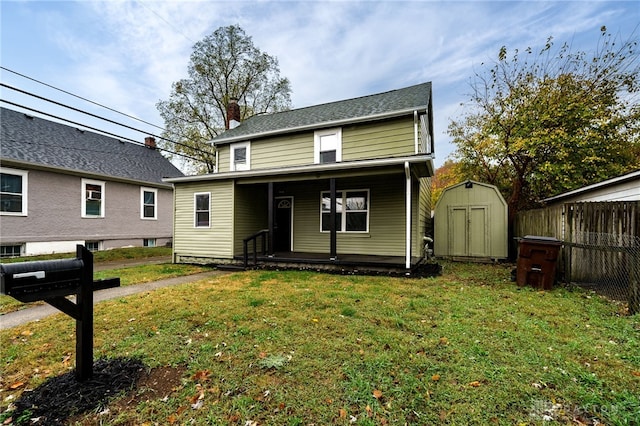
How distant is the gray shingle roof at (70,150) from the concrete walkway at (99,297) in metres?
8.42

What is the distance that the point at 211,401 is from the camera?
220 centimetres

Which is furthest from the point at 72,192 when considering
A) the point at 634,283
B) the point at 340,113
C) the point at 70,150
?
the point at 634,283

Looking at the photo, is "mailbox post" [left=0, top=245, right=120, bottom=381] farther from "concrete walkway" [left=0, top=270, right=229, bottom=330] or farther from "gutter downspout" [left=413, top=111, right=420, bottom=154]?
"gutter downspout" [left=413, top=111, right=420, bottom=154]

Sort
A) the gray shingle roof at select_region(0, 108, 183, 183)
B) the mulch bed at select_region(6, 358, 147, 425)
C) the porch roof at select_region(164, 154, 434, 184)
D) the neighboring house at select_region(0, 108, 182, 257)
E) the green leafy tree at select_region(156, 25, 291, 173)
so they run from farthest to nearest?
the green leafy tree at select_region(156, 25, 291, 173), the gray shingle roof at select_region(0, 108, 183, 183), the neighboring house at select_region(0, 108, 182, 257), the porch roof at select_region(164, 154, 434, 184), the mulch bed at select_region(6, 358, 147, 425)

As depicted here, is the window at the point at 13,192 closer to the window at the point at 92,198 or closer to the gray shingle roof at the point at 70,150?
the gray shingle roof at the point at 70,150

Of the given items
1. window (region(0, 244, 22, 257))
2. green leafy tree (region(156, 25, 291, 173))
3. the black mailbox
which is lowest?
window (region(0, 244, 22, 257))

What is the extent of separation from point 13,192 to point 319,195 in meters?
11.2

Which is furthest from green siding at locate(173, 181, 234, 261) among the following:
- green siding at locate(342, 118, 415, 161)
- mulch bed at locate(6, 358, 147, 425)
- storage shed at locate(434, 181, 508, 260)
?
storage shed at locate(434, 181, 508, 260)

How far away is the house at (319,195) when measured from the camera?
871 cm

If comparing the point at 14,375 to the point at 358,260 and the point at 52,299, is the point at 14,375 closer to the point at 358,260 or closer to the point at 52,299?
the point at 52,299

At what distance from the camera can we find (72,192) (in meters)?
11.6

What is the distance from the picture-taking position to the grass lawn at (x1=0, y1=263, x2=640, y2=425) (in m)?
2.06

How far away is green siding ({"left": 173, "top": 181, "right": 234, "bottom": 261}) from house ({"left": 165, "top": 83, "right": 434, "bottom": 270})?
0.04 m

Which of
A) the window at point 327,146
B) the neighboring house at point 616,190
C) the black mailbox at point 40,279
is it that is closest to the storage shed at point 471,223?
the neighboring house at point 616,190
